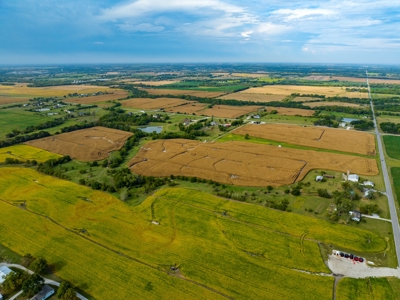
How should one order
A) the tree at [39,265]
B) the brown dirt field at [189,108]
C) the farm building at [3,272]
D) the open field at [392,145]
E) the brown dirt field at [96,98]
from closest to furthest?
1. the farm building at [3,272]
2. the tree at [39,265]
3. the open field at [392,145]
4. the brown dirt field at [189,108]
5. the brown dirt field at [96,98]

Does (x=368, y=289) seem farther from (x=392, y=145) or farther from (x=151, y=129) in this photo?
(x=151, y=129)

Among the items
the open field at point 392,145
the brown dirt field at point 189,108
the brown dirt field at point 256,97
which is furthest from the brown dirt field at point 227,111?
the open field at point 392,145

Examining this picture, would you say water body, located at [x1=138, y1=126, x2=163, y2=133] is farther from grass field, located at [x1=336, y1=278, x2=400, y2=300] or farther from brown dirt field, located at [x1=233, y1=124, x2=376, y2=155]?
grass field, located at [x1=336, y1=278, x2=400, y2=300]

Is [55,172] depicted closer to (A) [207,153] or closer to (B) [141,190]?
(B) [141,190]

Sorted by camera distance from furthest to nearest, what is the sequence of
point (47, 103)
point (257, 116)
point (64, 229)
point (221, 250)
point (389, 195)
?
point (47, 103)
point (257, 116)
point (389, 195)
point (64, 229)
point (221, 250)

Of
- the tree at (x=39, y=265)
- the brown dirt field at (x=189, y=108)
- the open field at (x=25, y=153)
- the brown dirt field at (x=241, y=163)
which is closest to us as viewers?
the tree at (x=39, y=265)

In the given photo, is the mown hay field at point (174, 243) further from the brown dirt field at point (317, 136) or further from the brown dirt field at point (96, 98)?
the brown dirt field at point (96, 98)

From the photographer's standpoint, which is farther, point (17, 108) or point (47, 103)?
point (47, 103)

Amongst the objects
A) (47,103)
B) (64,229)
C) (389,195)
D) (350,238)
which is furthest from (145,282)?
(47,103)
